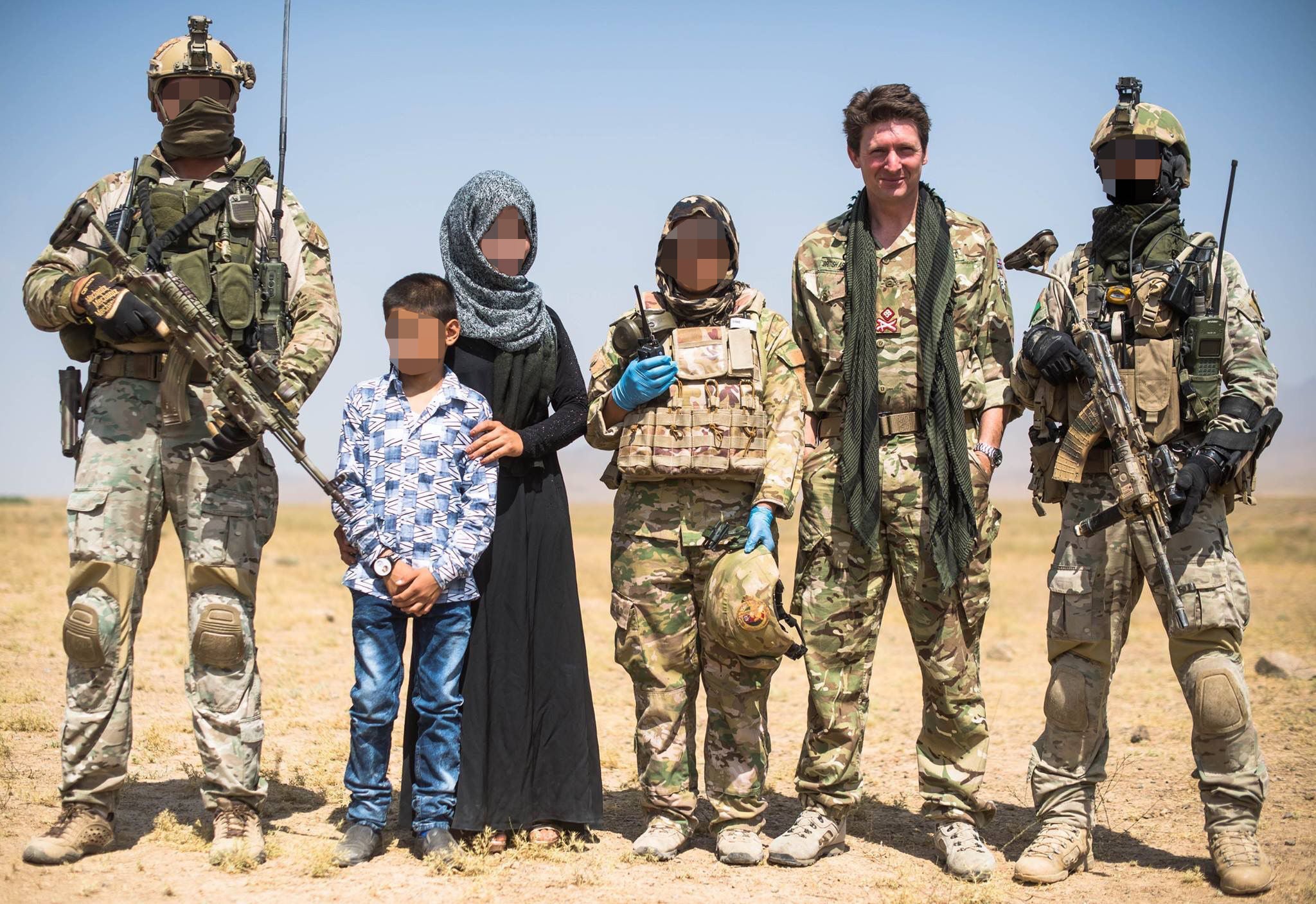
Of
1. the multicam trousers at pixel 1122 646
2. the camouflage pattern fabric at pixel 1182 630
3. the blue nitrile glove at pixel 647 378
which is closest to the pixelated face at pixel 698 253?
the blue nitrile glove at pixel 647 378

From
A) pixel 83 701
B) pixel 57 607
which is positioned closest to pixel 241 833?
pixel 83 701

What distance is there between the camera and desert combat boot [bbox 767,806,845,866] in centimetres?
541

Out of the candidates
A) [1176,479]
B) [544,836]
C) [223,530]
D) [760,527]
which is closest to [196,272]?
[223,530]

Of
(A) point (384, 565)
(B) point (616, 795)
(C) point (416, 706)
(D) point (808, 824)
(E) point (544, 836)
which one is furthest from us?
(B) point (616, 795)

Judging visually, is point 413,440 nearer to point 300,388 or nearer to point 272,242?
point 300,388

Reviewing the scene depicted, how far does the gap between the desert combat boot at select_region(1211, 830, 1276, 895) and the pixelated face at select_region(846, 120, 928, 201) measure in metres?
3.09

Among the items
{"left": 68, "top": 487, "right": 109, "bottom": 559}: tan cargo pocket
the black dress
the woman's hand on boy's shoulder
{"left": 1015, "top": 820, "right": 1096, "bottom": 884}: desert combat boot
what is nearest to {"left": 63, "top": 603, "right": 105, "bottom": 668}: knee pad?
{"left": 68, "top": 487, "right": 109, "bottom": 559}: tan cargo pocket

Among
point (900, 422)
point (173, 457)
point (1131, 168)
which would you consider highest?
point (1131, 168)

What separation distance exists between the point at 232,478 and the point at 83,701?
1.14 m

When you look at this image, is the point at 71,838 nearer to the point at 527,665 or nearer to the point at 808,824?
the point at 527,665

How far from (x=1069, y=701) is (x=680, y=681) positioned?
170 cm

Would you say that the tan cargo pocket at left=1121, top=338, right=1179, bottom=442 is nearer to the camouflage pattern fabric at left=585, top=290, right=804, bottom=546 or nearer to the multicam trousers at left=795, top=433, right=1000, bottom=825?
the multicam trousers at left=795, top=433, right=1000, bottom=825

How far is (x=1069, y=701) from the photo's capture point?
546 centimetres

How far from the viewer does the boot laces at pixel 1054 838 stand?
5.34m
